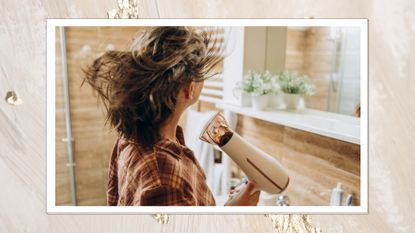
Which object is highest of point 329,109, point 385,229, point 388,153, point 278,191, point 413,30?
point 413,30

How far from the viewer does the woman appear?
1.21 metres

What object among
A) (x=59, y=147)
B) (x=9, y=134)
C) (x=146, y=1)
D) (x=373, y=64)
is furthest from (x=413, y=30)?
(x=9, y=134)

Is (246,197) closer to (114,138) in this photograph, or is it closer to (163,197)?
(163,197)

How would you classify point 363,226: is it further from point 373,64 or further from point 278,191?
point 373,64

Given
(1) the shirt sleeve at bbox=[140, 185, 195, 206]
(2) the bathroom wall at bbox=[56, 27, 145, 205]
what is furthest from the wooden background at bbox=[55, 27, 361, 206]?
(1) the shirt sleeve at bbox=[140, 185, 195, 206]

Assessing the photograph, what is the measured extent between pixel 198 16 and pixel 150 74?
230mm

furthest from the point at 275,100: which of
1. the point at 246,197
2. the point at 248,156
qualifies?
the point at 246,197

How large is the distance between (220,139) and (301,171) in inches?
10.1

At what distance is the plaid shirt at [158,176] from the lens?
1217mm

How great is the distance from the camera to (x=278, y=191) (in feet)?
4.07

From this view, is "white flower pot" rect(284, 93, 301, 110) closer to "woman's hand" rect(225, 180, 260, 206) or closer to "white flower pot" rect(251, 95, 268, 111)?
"white flower pot" rect(251, 95, 268, 111)

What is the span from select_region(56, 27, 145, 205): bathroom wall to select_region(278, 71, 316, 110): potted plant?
463mm

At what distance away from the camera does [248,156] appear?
48.7 inches

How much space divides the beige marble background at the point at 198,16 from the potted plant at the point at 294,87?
0.18 meters
